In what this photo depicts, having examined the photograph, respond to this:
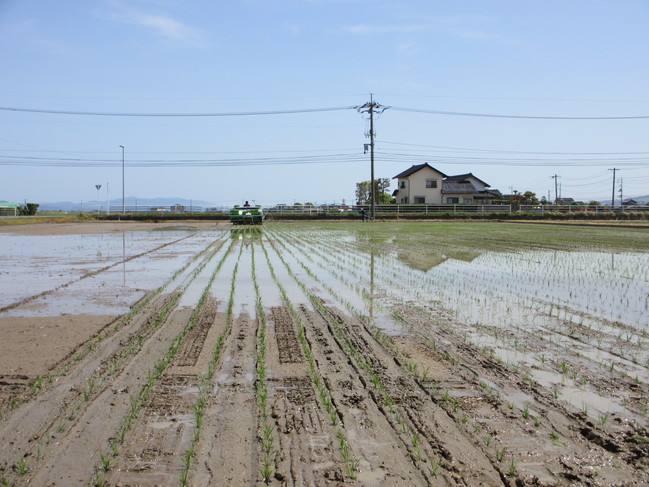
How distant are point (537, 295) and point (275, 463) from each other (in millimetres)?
6609

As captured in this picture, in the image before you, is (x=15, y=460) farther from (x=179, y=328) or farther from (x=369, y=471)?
(x=179, y=328)

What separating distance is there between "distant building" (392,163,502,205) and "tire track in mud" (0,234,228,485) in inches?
2111

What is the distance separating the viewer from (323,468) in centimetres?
284

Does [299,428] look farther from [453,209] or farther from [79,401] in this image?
[453,209]

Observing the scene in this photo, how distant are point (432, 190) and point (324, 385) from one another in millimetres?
55473

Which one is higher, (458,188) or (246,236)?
(458,188)

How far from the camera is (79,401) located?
3.76 metres

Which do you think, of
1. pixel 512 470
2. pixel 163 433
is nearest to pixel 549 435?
pixel 512 470

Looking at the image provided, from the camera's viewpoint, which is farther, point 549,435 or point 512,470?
point 549,435

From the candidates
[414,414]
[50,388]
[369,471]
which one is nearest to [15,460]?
[50,388]

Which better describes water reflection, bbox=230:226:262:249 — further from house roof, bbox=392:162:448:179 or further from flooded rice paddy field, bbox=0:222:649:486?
house roof, bbox=392:162:448:179

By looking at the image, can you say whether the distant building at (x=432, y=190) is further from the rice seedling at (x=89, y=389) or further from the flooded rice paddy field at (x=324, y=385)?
the rice seedling at (x=89, y=389)

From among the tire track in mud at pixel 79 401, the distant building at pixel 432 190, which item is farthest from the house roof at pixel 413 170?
the tire track in mud at pixel 79 401

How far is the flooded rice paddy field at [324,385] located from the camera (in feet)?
9.49
